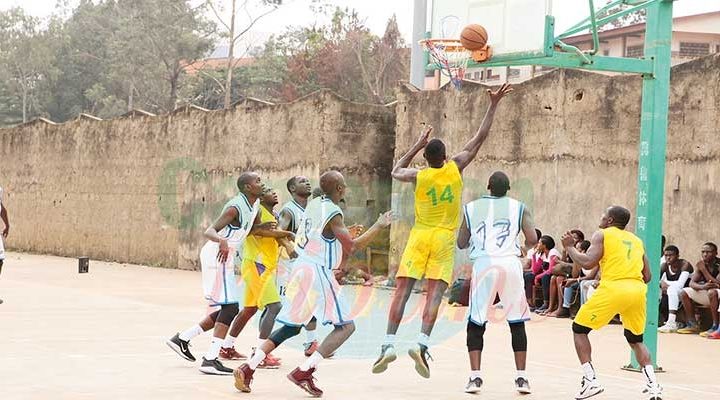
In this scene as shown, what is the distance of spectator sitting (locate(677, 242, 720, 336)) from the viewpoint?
14.9 metres

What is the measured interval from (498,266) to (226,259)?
7.56 ft

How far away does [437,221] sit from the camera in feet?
32.5

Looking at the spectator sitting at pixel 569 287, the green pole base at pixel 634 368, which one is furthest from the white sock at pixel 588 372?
the spectator sitting at pixel 569 287

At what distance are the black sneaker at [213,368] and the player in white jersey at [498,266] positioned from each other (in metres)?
2.09

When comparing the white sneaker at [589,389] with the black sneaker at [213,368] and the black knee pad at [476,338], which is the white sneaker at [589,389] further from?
the black sneaker at [213,368]

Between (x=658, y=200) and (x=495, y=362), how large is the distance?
2.20m

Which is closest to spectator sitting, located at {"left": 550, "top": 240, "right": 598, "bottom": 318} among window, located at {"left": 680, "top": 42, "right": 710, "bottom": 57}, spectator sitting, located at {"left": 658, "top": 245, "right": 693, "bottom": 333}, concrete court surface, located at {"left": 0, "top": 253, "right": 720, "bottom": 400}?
concrete court surface, located at {"left": 0, "top": 253, "right": 720, "bottom": 400}

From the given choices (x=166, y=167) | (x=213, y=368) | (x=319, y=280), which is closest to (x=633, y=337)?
(x=319, y=280)

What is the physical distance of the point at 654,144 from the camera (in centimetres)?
1147

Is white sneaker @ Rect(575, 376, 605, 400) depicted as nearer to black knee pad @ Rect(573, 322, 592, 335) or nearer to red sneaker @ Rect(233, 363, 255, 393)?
black knee pad @ Rect(573, 322, 592, 335)

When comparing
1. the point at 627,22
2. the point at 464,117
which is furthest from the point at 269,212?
the point at 627,22

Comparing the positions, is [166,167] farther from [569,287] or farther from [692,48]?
[692,48]

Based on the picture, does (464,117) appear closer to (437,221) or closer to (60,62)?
(437,221)

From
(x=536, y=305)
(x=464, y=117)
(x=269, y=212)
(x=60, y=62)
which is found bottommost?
(x=536, y=305)
